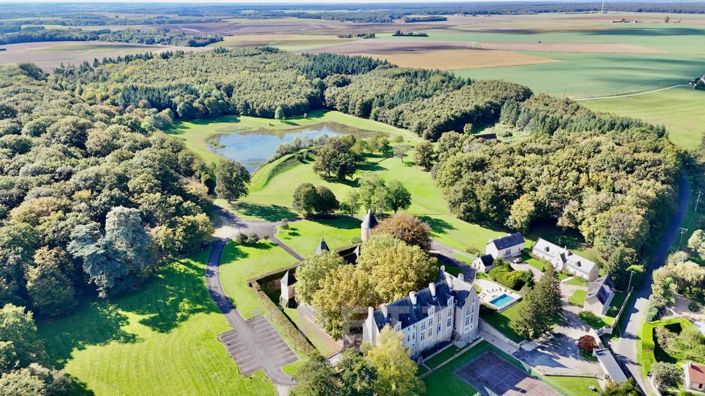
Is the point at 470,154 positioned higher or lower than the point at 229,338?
higher

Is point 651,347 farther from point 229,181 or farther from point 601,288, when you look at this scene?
point 229,181

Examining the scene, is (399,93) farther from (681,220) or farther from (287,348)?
(287,348)

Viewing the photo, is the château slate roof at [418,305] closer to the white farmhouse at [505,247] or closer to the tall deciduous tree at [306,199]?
the white farmhouse at [505,247]

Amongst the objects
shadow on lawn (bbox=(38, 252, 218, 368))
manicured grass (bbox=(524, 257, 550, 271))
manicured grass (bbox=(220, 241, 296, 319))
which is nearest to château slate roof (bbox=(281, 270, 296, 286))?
manicured grass (bbox=(220, 241, 296, 319))

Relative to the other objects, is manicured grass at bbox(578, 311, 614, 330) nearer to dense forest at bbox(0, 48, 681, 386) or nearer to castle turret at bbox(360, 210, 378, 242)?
dense forest at bbox(0, 48, 681, 386)

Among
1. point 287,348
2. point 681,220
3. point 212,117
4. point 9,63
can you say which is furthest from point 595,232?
point 9,63

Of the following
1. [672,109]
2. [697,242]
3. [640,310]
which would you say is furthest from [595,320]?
[672,109]
